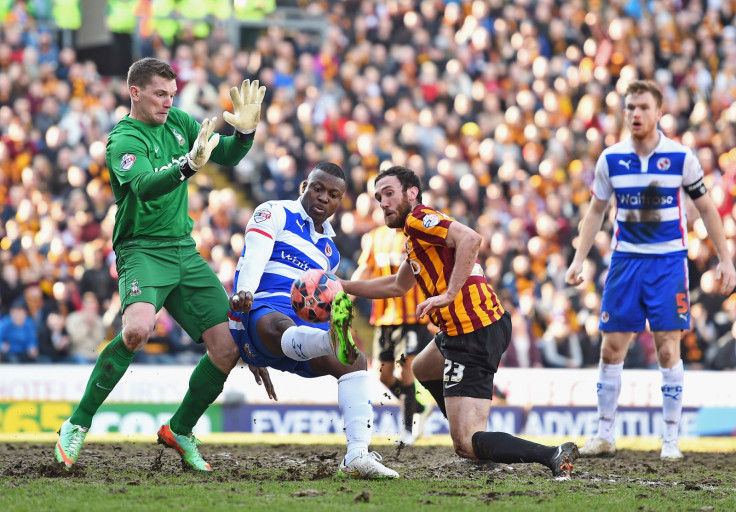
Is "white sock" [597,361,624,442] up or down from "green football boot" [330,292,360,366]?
down

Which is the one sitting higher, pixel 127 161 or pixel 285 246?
pixel 127 161

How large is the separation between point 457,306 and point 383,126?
11.7m

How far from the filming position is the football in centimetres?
674

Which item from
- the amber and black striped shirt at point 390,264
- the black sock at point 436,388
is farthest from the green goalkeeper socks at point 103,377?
the amber and black striped shirt at point 390,264

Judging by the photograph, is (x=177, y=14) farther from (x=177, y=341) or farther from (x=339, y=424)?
(x=339, y=424)

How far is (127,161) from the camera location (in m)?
7.19

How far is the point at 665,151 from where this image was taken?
8.98 m

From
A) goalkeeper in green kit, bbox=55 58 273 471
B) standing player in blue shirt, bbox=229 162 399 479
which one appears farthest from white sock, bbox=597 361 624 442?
goalkeeper in green kit, bbox=55 58 273 471

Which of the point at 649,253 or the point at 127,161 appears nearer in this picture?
the point at 127,161

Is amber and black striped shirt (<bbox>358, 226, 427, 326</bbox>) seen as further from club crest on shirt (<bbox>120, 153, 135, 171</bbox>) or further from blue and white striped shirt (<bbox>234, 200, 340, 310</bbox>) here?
club crest on shirt (<bbox>120, 153, 135, 171</bbox>)

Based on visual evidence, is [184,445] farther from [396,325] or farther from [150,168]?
[396,325]

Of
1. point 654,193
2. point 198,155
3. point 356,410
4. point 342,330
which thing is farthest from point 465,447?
point 654,193

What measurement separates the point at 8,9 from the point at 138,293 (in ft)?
47.9

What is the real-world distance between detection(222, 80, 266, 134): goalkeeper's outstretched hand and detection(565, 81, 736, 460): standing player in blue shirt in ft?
9.72
